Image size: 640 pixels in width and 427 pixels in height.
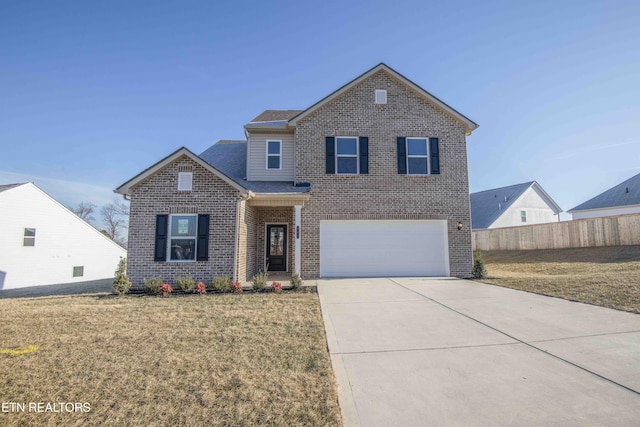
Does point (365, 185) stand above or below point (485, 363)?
above

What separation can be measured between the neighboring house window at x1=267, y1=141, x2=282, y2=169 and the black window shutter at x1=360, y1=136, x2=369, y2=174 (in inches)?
132

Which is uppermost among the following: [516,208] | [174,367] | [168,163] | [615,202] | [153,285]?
[615,202]

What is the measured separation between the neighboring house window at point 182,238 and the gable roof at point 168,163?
53.0 inches

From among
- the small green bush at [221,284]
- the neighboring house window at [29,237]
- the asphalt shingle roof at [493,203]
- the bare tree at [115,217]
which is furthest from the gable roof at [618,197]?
the bare tree at [115,217]

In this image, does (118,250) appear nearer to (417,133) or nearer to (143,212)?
(143,212)

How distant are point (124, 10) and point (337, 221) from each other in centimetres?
1035

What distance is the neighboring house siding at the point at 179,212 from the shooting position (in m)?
10.0

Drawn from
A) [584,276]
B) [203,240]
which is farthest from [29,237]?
[584,276]

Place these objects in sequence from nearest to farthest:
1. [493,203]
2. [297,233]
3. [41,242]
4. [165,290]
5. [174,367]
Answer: [174,367] → [165,290] → [297,233] → [41,242] → [493,203]

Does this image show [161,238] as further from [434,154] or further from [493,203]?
[493,203]

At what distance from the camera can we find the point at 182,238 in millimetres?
Answer: 10258

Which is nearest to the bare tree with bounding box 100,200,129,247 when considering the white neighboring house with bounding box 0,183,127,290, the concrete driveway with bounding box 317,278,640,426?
the white neighboring house with bounding box 0,183,127,290

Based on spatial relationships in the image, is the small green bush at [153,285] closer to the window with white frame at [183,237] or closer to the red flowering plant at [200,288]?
the window with white frame at [183,237]

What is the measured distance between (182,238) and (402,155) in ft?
28.5
